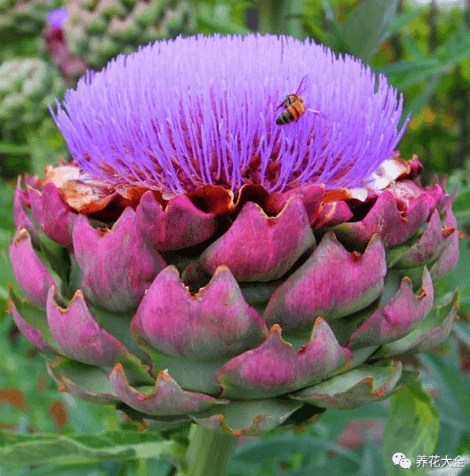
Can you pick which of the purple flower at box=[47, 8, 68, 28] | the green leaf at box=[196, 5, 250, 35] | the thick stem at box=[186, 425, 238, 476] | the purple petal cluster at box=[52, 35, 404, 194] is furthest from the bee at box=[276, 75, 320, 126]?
the purple flower at box=[47, 8, 68, 28]

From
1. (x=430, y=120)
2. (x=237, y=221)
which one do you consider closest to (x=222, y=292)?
(x=237, y=221)

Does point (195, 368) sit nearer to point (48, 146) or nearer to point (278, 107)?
point (278, 107)

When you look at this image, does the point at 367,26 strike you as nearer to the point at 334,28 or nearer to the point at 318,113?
the point at 334,28

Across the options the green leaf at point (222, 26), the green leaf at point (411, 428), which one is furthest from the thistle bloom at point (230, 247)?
the green leaf at point (222, 26)

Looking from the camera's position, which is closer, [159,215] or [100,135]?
[159,215]

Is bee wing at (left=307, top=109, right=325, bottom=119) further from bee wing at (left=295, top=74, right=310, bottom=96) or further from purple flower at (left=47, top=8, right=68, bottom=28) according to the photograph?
purple flower at (left=47, top=8, right=68, bottom=28)

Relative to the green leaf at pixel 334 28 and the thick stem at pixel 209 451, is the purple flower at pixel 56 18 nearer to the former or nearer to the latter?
the green leaf at pixel 334 28
